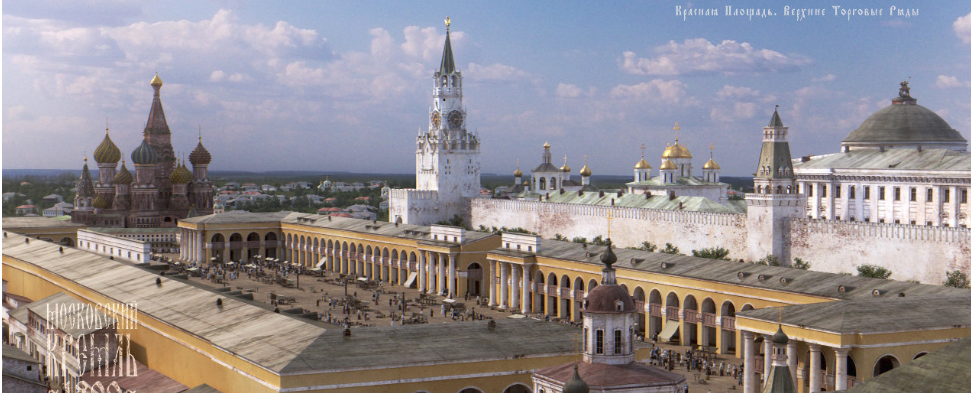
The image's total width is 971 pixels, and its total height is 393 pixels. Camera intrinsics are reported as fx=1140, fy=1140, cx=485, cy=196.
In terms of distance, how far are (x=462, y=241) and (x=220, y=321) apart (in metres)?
31.5

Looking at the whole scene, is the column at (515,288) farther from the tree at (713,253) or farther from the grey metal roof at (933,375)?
the grey metal roof at (933,375)

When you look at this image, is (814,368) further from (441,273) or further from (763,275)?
(441,273)

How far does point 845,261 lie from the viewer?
5191 centimetres

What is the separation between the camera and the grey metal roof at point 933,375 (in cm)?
2333

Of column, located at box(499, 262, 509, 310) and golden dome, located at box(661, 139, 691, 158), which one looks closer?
column, located at box(499, 262, 509, 310)

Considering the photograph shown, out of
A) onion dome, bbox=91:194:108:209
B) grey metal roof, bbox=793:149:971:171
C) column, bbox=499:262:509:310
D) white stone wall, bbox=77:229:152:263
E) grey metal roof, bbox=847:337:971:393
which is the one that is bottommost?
column, bbox=499:262:509:310

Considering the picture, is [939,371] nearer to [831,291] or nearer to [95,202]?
[831,291]

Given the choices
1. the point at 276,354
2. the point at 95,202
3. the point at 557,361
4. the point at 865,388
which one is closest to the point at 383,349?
the point at 276,354

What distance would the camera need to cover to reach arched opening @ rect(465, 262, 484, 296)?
208 ft

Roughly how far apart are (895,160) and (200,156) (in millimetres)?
59150

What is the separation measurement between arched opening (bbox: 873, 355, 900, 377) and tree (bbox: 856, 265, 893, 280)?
1844 cm

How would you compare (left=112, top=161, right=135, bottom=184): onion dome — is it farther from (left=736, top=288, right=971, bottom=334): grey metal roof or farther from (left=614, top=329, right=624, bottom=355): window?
(left=614, top=329, right=624, bottom=355): window

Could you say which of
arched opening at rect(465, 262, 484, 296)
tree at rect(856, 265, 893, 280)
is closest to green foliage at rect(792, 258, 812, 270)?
tree at rect(856, 265, 893, 280)

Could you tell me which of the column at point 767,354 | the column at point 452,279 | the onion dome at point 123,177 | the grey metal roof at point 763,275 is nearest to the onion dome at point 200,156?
the onion dome at point 123,177
